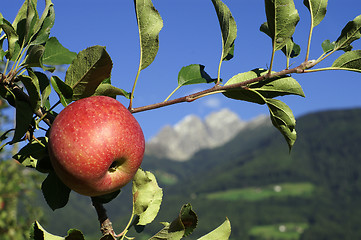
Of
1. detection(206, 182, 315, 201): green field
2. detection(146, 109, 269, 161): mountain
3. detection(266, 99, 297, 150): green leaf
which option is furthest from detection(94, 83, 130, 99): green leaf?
detection(146, 109, 269, 161): mountain

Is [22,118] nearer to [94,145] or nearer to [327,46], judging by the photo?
[94,145]

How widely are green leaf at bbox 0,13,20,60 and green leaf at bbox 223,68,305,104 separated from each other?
60 cm

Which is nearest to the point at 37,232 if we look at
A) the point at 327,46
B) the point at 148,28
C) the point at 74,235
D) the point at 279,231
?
the point at 74,235

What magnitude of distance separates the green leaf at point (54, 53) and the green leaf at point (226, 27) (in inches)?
17.6

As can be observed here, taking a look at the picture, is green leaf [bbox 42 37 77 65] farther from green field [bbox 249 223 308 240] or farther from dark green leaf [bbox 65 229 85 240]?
green field [bbox 249 223 308 240]

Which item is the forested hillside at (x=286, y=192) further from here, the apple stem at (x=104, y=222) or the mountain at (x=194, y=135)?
the apple stem at (x=104, y=222)

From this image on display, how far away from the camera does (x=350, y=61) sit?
1.04 meters

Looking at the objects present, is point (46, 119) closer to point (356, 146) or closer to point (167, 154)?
point (356, 146)

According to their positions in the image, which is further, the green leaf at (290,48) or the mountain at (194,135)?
the mountain at (194,135)

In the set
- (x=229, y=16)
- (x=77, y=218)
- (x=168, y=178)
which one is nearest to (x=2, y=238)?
(x=229, y=16)

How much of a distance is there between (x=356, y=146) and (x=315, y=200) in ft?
77.6

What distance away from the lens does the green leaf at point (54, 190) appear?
1108 mm

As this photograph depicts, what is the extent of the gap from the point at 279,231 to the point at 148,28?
72.0m

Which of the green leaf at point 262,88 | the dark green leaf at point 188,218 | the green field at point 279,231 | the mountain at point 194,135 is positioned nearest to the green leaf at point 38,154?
the dark green leaf at point 188,218
